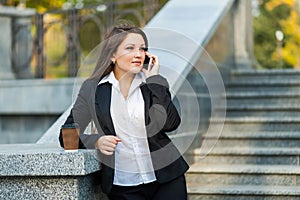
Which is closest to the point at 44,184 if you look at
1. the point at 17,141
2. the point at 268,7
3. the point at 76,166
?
the point at 76,166

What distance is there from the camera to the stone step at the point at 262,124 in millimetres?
6887

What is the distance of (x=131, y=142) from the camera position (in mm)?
3697

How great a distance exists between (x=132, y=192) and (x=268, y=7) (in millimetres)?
32606

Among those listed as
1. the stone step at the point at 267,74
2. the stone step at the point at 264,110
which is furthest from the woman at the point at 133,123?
the stone step at the point at 267,74

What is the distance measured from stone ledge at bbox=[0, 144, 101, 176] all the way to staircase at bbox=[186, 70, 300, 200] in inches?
86.0

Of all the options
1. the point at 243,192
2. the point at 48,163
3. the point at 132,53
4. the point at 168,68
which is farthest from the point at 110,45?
the point at 243,192

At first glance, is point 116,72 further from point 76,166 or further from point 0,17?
point 0,17

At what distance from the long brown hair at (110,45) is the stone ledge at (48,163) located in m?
0.47

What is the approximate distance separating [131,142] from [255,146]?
10.4ft

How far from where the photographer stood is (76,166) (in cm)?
364

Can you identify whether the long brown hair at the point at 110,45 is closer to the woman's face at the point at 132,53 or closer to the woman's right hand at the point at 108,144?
the woman's face at the point at 132,53

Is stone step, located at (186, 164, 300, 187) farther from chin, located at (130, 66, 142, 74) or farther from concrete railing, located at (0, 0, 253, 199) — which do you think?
chin, located at (130, 66, 142, 74)

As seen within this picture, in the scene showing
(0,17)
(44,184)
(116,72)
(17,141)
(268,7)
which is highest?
(116,72)

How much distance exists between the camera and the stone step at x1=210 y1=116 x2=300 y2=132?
22.6ft
